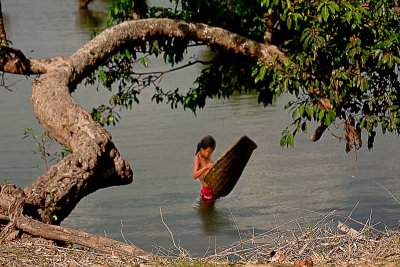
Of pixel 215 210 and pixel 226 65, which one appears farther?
pixel 215 210

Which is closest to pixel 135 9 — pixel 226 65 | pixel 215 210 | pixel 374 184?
→ pixel 226 65

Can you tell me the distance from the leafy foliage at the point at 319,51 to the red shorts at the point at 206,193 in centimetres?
284

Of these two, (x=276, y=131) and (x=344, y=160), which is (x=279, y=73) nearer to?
(x=344, y=160)

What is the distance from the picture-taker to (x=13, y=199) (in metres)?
8.40

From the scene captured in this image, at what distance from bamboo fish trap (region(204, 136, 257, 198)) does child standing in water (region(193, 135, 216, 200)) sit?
0.10 meters

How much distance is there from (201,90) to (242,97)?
965 centimetres

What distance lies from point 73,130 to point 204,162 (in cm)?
534

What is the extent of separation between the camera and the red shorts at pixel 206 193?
48.0ft

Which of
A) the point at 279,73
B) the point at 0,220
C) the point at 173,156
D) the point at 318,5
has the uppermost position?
the point at 318,5

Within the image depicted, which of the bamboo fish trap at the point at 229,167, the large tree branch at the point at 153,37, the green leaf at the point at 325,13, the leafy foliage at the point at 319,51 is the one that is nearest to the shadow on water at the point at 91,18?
the bamboo fish trap at the point at 229,167

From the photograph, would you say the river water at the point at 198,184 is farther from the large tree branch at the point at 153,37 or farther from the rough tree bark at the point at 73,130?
the rough tree bark at the point at 73,130

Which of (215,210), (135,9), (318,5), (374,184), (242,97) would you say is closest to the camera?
(318,5)

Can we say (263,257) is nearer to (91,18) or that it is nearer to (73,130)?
(73,130)

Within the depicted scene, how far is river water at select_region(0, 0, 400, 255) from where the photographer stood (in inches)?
551
